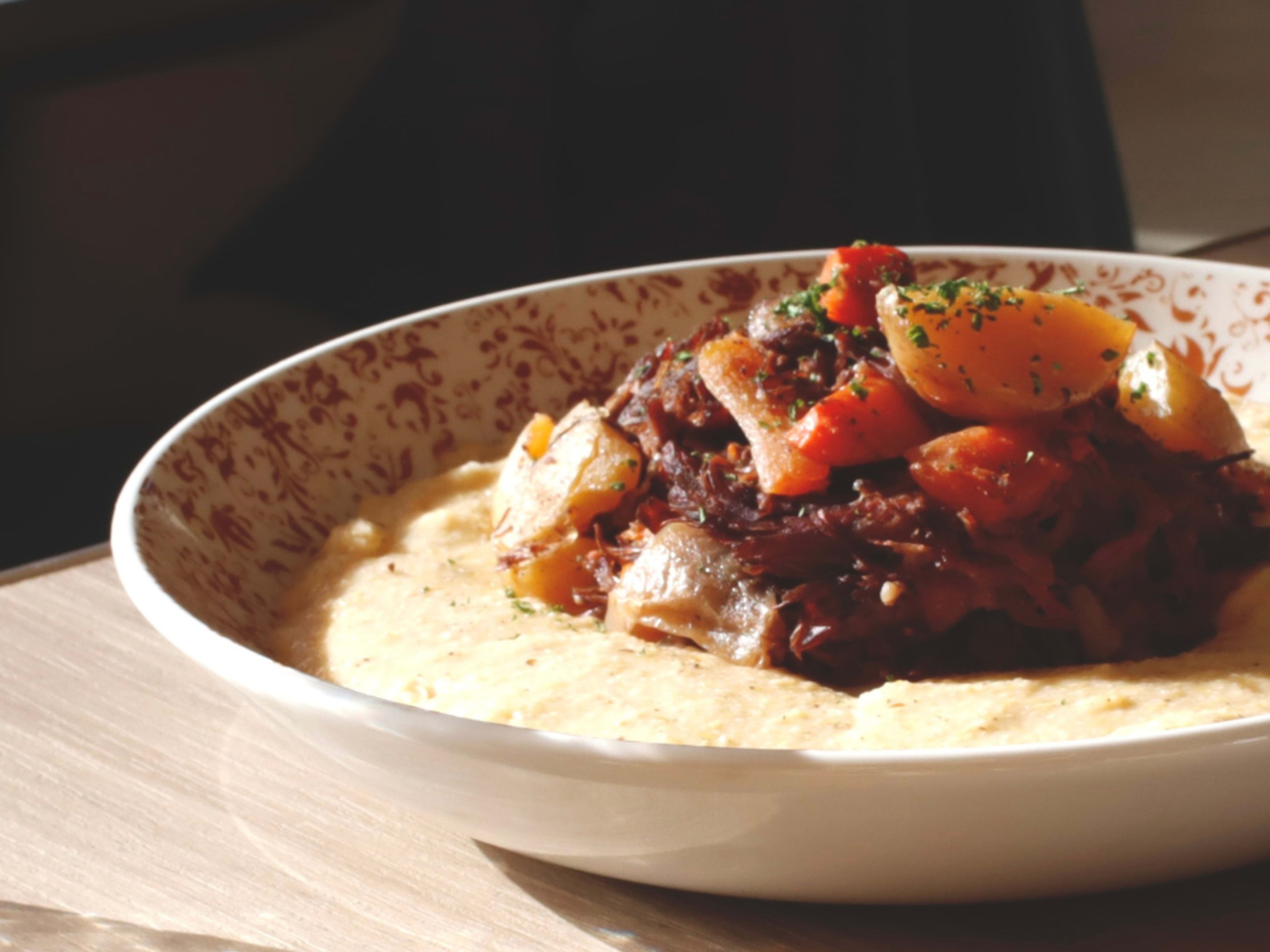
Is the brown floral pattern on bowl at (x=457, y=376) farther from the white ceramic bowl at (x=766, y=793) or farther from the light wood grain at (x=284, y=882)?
the light wood grain at (x=284, y=882)

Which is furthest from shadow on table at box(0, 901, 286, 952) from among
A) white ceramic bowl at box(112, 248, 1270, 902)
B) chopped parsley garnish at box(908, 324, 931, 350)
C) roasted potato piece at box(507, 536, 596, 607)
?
chopped parsley garnish at box(908, 324, 931, 350)

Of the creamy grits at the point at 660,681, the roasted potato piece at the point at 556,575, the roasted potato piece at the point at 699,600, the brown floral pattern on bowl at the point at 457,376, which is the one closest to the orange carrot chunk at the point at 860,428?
the roasted potato piece at the point at 699,600

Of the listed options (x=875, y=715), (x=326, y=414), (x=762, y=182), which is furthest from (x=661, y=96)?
(x=875, y=715)

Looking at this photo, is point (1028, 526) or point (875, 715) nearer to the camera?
point (875, 715)

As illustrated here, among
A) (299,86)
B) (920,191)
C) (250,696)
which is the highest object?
(299,86)

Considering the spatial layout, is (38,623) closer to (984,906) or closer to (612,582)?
(612,582)

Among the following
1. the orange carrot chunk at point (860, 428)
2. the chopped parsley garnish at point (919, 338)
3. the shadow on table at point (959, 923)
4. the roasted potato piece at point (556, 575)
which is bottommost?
the shadow on table at point (959, 923)

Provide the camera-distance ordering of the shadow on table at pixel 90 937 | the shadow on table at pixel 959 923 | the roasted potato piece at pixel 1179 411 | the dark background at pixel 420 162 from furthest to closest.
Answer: the dark background at pixel 420 162
the roasted potato piece at pixel 1179 411
the shadow on table at pixel 90 937
the shadow on table at pixel 959 923
